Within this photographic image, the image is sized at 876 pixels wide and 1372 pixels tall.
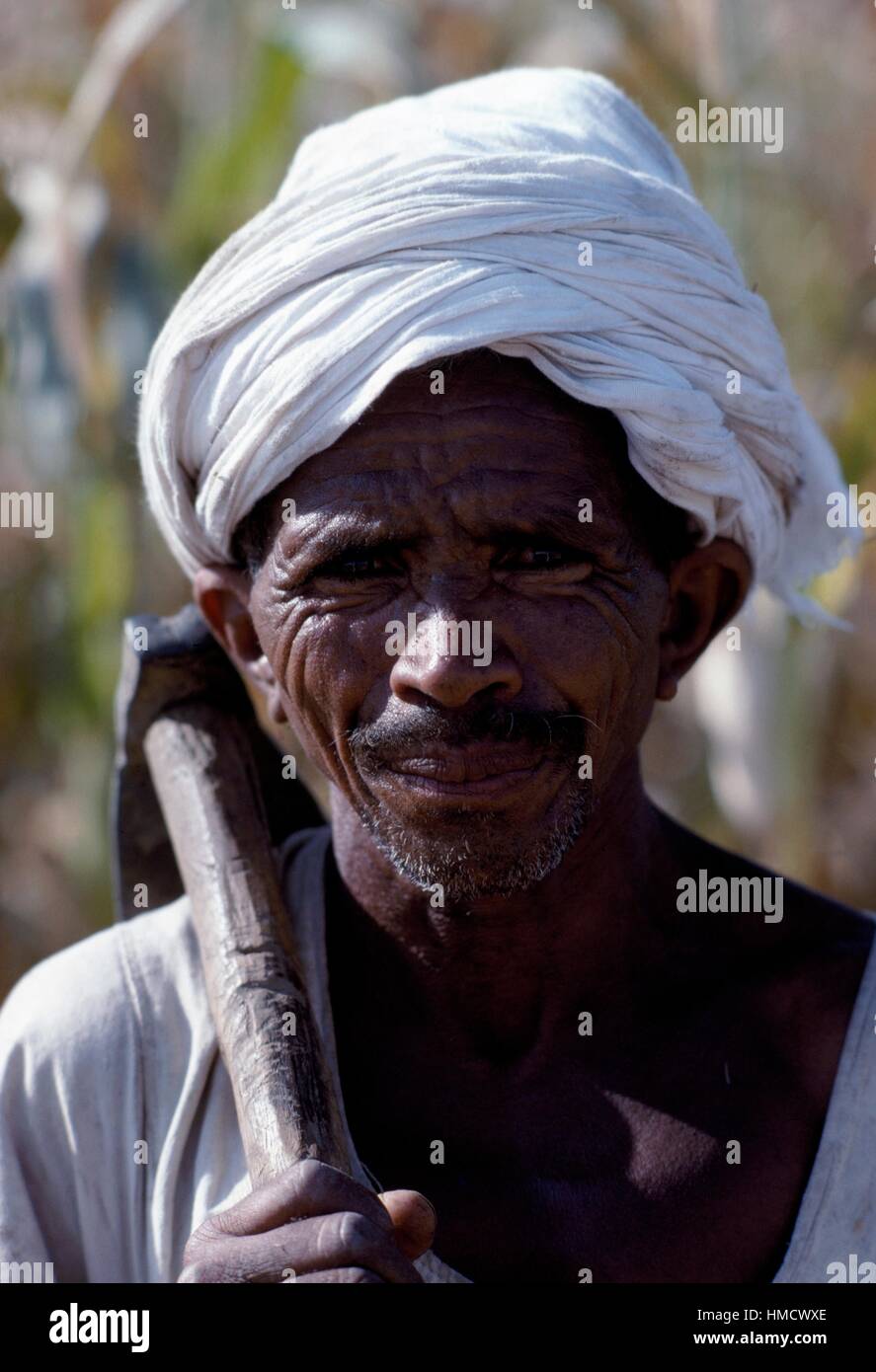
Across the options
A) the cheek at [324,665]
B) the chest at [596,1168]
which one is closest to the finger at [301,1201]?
the chest at [596,1168]

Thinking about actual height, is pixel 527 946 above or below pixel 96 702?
below

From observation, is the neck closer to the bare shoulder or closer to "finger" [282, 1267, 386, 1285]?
the bare shoulder

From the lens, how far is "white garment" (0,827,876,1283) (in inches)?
88.6

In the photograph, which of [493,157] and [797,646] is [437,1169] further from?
[797,646]

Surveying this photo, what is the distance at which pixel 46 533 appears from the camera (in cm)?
472

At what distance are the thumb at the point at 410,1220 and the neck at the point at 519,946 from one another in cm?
56

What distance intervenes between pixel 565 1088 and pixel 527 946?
0.18 metres

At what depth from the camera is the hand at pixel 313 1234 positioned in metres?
1.76

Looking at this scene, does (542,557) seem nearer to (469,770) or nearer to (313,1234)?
(469,770)

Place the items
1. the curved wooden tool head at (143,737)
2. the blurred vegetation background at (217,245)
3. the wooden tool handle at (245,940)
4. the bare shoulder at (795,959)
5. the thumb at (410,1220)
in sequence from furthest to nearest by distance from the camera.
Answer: the blurred vegetation background at (217,245) → the curved wooden tool head at (143,737) → the bare shoulder at (795,959) → the wooden tool handle at (245,940) → the thumb at (410,1220)

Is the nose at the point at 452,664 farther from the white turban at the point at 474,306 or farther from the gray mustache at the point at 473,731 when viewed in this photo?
the white turban at the point at 474,306

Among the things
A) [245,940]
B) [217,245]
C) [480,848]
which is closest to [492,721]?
[480,848]
